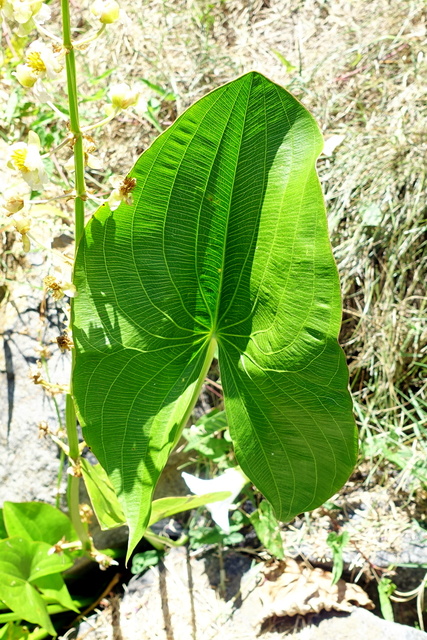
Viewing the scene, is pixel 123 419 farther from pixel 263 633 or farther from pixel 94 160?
pixel 263 633

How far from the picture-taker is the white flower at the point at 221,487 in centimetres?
93

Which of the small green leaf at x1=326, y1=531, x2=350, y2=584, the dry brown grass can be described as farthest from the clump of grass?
the small green leaf at x1=326, y1=531, x2=350, y2=584

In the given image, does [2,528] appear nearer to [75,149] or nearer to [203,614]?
[203,614]

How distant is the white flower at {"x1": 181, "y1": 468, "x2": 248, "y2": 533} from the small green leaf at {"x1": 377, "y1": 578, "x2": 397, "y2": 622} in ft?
1.08

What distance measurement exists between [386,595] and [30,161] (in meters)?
0.92

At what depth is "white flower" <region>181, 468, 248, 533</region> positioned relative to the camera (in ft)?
3.05

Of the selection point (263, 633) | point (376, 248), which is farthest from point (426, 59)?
point (263, 633)

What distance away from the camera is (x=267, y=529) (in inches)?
44.7

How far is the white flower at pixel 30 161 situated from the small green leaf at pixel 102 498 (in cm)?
43

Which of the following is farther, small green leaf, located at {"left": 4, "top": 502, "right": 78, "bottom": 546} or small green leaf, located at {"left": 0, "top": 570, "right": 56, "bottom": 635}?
small green leaf, located at {"left": 4, "top": 502, "right": 78, "bottom": 546}

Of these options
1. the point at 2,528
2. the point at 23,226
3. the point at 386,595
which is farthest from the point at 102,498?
the point at 386,595

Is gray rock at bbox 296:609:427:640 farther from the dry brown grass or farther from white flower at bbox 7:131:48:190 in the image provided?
white flower at bbox 7:131:48:190

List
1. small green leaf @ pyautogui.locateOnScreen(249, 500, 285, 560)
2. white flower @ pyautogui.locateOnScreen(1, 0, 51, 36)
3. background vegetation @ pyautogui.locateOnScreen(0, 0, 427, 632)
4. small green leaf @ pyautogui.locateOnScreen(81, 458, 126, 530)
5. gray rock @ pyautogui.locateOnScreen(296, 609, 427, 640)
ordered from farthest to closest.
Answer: background vegetation @ pyautogui.locateOnScreen(0, 0, 427, 632) < small green leaf @ pyautogui.locateOnScreen(249, 500, 285, 560) < gray rock @ pyautogui.locateOnScreen(296, 609, 427, 640) < small green leaf @ pyautogui.locateOnScreen(81, 458, 126, 530) < white flower @ pyautogui.locateOnScreen(1, 0, 51, 36)

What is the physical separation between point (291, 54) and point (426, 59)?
1.11ft
